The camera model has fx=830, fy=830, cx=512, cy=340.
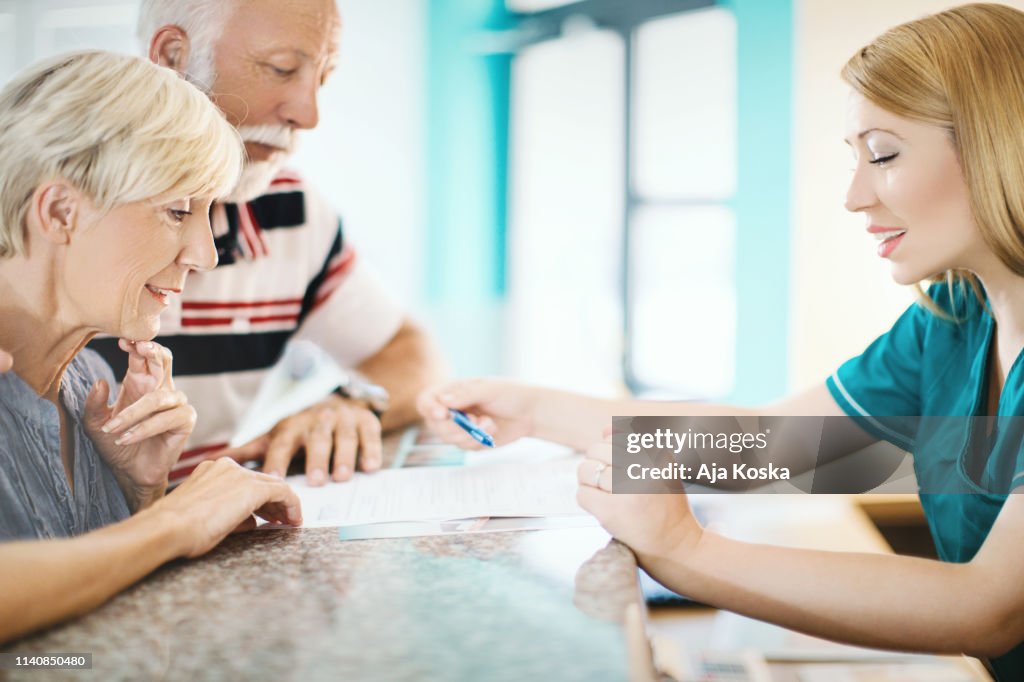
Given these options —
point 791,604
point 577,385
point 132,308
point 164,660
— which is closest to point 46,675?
point 164,660

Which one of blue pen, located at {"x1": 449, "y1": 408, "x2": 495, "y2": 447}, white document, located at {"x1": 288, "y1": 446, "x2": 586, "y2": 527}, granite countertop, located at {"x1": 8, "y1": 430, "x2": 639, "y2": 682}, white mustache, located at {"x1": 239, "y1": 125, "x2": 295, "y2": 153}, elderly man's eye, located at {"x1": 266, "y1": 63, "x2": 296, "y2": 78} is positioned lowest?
white document, located at {"x1": 288, "y1": 446, "x2": 586, "y2": 527}

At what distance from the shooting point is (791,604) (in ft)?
2.57

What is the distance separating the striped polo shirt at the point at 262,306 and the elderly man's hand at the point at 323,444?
146 mm

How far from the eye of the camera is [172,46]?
1.03 meters

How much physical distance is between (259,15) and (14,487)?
2.12ft

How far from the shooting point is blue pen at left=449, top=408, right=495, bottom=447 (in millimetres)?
1099

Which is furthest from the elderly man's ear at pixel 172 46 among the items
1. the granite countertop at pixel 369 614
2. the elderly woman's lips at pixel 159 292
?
the granite countertop at pixel 369 614

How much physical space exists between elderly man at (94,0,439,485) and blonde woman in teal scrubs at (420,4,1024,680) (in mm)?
187

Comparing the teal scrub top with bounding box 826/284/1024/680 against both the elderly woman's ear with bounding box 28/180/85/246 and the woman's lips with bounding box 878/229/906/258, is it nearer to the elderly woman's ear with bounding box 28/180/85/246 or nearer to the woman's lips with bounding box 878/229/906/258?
the woman's lips with bounding box 878/229/906/258

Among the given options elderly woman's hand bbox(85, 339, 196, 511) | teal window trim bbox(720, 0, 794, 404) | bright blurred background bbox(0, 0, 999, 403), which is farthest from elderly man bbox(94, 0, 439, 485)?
teal window trim bbox(720, 0, 794, 404)

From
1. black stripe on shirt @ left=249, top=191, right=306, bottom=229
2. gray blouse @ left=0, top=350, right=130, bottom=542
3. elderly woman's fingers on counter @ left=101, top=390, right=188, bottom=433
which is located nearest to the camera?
gray blouse @ left=0, top=350, right=130, bottom=542

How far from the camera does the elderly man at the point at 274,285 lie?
1.04m

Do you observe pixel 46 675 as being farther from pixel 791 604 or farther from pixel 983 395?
pixel 983 395

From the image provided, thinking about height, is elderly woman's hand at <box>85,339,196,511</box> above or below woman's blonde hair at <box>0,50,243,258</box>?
below
